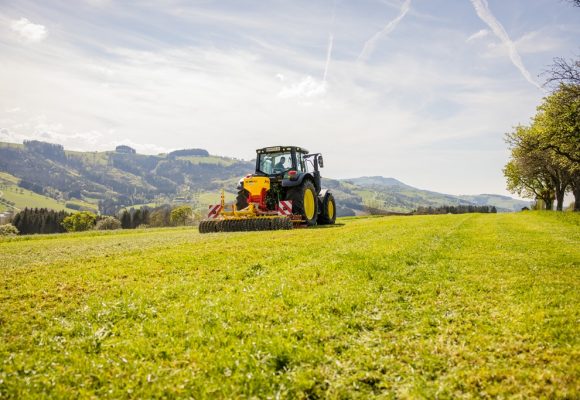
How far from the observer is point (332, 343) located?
229 inches

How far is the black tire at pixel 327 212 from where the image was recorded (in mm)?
29116

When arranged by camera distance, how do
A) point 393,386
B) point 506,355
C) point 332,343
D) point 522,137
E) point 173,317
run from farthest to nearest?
point 522,137
point 173,317
point 332,343
point 506,355
point 393,386

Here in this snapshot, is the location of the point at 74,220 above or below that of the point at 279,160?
below

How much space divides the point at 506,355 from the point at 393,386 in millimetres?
1835

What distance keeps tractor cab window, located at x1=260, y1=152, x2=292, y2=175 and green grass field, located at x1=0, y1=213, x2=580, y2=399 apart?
1578cm

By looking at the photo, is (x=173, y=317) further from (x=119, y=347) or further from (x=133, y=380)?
(x=133, y=380)

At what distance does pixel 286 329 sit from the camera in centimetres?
612

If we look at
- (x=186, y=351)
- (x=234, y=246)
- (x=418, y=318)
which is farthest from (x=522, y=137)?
(x=186, y=351)

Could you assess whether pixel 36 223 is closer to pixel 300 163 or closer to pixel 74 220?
pixel 74 220

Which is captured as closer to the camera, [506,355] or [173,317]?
[506,355]

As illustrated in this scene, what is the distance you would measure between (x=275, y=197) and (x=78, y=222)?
384 ft

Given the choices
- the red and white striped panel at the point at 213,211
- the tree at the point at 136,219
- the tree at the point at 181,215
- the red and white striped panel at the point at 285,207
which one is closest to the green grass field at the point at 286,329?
the red and white striped panel at the point at 285,207

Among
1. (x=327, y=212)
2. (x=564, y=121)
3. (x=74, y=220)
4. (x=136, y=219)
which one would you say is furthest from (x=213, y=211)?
(x=136, y=219)

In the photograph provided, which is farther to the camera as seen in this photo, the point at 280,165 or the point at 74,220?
the point at 74,220
